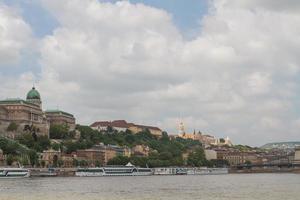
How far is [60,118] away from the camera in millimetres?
177125

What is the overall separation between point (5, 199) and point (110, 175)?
268 feet

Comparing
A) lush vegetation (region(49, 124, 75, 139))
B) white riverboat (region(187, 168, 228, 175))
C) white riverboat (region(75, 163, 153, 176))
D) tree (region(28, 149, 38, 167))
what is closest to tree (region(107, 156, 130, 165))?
white riverboat (region(75, 163, 153, 176))

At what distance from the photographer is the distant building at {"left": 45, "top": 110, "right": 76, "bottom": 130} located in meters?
176

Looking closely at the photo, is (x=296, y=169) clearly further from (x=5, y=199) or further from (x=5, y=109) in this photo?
(x=5, y=199)

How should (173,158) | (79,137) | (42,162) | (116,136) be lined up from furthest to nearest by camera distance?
(116,136), (173,158), (79,137), (42,162)

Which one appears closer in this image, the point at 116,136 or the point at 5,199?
the point at 5,199

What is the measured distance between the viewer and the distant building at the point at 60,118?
176m

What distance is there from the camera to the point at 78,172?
13000cm

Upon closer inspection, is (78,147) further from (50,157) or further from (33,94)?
(33,94)

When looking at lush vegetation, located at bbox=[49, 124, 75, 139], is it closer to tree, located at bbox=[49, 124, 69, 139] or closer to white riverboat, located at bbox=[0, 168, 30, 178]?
tree, located at bbox=[49, 124, 69, 139]

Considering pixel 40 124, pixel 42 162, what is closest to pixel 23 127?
pixel 40 124

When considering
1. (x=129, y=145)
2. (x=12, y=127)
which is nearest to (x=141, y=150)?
(x=129, y=145)

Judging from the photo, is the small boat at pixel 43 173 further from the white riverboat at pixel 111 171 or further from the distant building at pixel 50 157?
the distant building at pixel 50 157

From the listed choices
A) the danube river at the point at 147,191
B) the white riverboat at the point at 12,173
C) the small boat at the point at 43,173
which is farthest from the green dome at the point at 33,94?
the danube river at the point at 147,191
